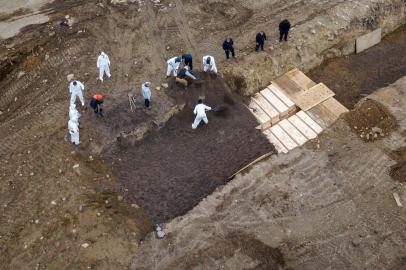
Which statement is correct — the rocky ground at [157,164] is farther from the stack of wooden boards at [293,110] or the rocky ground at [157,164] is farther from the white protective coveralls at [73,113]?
the white protective coveralls at [73,113]

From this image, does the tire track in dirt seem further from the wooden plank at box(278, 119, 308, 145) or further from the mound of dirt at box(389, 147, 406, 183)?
the mound of dirt at box(389, 147, 406, 183)

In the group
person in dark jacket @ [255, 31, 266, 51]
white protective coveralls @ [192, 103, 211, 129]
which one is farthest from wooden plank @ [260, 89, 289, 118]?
white protective coveralls @ [192, 103, 211, 129]

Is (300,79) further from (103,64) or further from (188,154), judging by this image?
(103,64)

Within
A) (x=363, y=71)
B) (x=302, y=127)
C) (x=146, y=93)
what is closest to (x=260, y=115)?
(x=302, y=127)

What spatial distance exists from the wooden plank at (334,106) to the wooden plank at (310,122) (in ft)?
2.55

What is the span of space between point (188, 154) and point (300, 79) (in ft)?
16.7

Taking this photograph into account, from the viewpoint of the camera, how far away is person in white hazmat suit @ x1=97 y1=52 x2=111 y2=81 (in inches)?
533

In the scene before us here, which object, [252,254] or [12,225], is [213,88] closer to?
[252,254]

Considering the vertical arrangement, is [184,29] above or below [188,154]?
above

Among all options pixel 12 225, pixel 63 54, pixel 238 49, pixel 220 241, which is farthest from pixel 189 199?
pixel 63 54

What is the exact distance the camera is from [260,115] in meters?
13.4

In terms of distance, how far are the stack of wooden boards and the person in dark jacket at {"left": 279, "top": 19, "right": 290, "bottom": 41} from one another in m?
1.38

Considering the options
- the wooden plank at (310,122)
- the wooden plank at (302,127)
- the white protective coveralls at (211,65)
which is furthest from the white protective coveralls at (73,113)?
the wooden plank at (310,122)

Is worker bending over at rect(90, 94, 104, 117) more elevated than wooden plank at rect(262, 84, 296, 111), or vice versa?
worker bending over at rect(90, 94, 104, 117)
